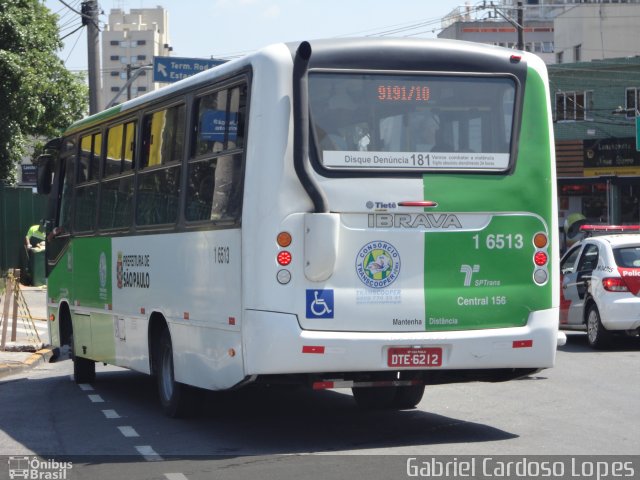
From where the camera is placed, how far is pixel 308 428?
10.7m

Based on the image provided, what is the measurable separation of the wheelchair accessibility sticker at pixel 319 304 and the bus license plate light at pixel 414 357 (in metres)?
0.59

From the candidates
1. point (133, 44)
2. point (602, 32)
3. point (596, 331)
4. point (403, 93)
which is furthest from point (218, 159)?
point (133, 44)

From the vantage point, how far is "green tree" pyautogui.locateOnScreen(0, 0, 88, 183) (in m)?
31.9

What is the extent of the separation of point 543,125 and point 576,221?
33324mm

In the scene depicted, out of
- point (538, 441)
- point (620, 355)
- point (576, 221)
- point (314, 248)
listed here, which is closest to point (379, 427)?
point (538, 441)

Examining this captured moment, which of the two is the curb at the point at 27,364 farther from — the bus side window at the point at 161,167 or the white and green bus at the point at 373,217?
the white and green bus at the point at 373,217

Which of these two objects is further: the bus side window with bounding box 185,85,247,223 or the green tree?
the green tree

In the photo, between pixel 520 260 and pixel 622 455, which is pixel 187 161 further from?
pixel 622 455

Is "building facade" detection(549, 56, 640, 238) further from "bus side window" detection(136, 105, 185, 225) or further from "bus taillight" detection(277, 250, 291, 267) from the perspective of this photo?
"bus taillight" detection(277, 250, 291, 267)

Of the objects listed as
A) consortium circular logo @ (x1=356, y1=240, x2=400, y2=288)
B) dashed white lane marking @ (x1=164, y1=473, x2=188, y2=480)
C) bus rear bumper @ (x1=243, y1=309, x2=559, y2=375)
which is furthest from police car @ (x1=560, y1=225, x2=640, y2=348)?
dashed white lane marking @ (x1=164, y1=473, x2=188, y2=480)

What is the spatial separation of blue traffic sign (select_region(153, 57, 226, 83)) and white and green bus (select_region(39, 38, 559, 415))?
2067cm

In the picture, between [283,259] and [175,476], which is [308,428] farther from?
[175,476]

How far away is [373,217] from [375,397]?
3243mm

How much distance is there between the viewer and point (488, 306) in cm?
957
